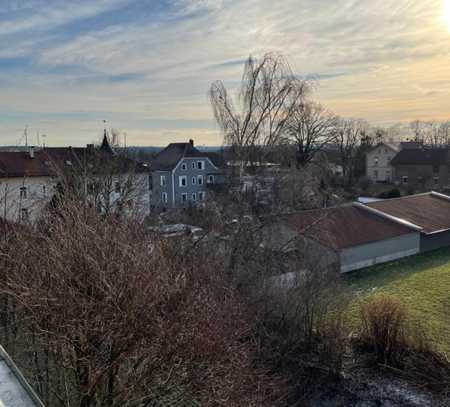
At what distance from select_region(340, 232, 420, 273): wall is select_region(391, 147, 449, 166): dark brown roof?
30100 millimetres

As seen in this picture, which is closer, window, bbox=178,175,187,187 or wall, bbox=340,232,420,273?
wall, bbox=340,232,420,273

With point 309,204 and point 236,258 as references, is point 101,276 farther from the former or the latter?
point 309,204

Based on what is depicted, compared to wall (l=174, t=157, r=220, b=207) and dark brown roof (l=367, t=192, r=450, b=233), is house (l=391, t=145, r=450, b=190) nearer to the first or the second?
dark brown roof (l=367, t=192, r=450, b=233)

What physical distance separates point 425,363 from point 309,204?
679 centimetres

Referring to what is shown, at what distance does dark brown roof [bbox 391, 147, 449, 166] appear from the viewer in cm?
5009

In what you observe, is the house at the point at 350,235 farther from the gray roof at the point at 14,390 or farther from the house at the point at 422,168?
the house at the point at 422,168

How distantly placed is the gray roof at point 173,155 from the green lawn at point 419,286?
855 inches

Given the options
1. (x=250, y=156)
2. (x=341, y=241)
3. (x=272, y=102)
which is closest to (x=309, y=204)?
(x=250, y=156)

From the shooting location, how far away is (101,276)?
482 centimetres

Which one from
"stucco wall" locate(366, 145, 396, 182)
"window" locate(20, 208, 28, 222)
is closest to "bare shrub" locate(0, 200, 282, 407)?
"window" locate(20, 208, 28, 222)

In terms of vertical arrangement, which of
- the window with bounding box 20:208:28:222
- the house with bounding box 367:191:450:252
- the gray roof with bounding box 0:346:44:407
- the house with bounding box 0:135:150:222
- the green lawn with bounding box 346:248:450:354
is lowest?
the green lawn with bounding box 346:248:450:354

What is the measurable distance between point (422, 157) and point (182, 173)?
32.0 meters

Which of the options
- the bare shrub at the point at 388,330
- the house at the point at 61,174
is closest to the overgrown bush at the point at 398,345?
the bare shrub at the point at 388,330

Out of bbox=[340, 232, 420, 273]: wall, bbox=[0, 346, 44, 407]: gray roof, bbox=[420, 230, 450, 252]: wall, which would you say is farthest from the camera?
bbox=[420, 230, 450, 252]: wall
